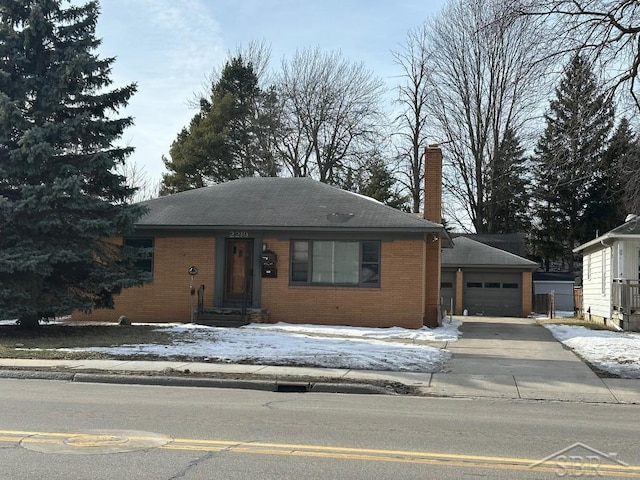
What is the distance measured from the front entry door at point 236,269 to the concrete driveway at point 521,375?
750cm

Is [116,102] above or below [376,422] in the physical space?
above

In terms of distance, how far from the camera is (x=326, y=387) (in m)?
11.2

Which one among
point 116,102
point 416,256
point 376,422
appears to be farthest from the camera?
point 416,256

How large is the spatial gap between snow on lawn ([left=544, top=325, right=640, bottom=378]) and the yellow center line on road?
7.02m

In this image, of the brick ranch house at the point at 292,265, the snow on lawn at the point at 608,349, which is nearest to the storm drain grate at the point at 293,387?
the snow on lawn at the point at 608,349

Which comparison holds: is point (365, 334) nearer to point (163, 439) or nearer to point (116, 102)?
point (116, 102)

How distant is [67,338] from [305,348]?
6.14 metres

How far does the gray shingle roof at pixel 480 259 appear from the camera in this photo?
3594 cm

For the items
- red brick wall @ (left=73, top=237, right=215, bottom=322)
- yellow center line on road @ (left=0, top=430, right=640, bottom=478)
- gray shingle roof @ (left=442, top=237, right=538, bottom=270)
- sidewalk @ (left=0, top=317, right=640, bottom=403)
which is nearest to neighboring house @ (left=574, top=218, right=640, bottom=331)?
gray shingle roof @ (left=442, top=237, right=538, bottom=270)

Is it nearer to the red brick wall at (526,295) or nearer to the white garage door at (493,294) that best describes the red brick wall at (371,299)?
the white garage door at (493,294)

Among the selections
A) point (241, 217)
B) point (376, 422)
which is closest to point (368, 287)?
point (241, 217)

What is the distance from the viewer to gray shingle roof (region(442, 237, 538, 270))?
35938 mm

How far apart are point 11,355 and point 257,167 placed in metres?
34.4

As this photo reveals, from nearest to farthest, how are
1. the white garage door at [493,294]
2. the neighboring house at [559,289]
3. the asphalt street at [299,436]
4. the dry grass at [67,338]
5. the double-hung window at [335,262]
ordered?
the asphalt street at [299,436] → the dry grass at [67,338] → the double-hung window at [335,262] → the white garage door at [493,294] → the neighboring house at [559,289]
